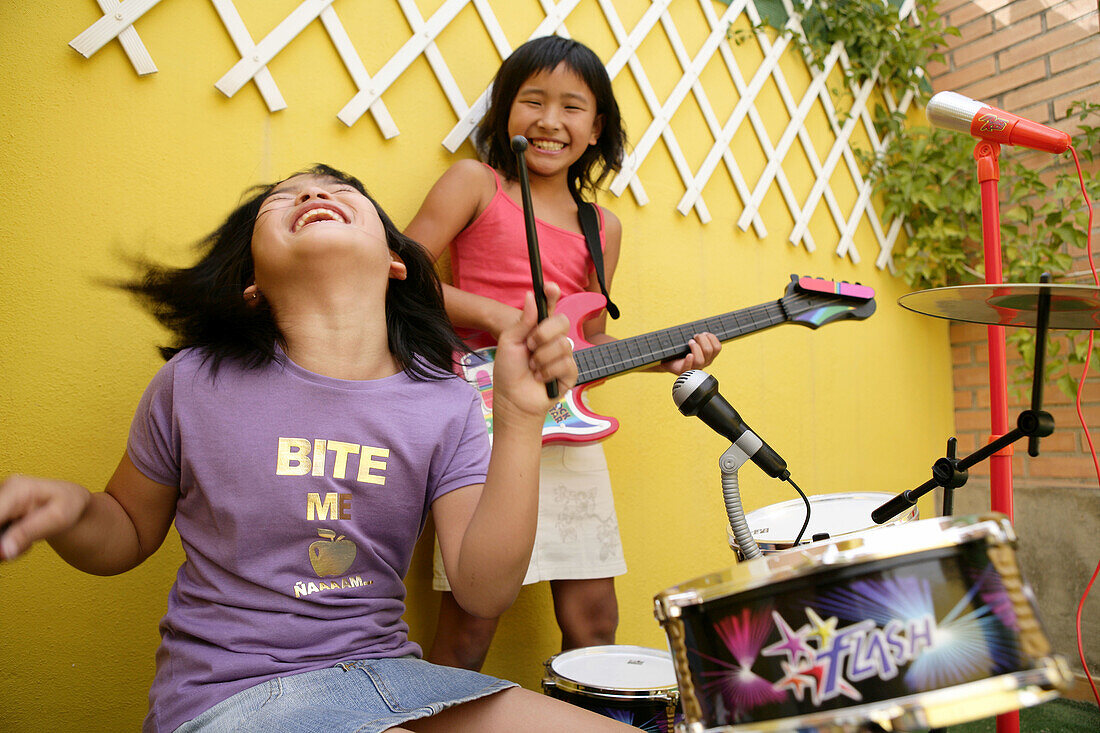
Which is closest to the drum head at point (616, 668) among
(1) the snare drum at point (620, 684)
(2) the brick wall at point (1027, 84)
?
(1) the snare drum at point (620, 684)

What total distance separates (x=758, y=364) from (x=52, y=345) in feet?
4.93

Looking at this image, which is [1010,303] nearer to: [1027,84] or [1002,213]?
[1002,213]

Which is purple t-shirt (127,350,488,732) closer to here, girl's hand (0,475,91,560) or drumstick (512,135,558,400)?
girl's hand (0,475,91,560)

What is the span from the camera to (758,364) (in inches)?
76.8

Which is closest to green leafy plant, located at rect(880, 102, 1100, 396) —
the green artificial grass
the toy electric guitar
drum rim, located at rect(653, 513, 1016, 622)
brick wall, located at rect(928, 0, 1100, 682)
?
brick wall, located at rect(928, 0, 1100, 682)

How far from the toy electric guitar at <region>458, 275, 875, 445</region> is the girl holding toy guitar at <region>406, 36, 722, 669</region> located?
0.15ft

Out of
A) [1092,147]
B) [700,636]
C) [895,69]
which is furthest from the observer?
[895,69]

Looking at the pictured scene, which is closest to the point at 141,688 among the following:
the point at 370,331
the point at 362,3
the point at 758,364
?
the point at 370,331

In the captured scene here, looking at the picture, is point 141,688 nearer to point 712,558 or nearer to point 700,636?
point 700,636

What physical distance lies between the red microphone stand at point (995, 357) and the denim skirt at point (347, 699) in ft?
2.70

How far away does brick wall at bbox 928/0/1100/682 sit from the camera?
2010mm

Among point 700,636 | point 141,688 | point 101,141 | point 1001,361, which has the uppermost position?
point 101,141

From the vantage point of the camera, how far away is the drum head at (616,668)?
3.00ft

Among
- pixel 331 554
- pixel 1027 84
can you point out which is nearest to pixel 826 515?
pixel 331 554
